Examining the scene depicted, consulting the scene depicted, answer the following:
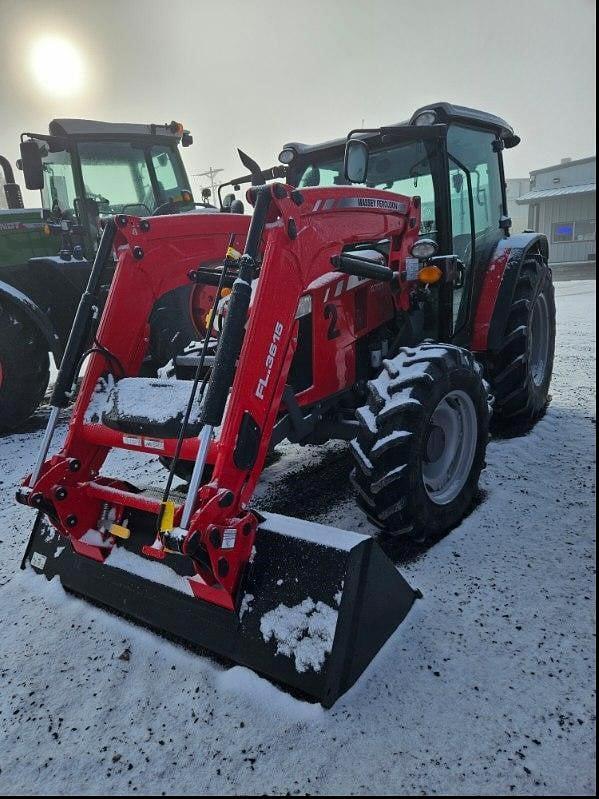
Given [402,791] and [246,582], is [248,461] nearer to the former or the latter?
[246,582]

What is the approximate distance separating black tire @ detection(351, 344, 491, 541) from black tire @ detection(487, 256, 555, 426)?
1338 mm

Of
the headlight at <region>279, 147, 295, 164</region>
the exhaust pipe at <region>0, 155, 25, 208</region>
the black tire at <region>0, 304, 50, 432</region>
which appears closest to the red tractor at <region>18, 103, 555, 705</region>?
the headlight at <region>279, 147, 295, 164</region>

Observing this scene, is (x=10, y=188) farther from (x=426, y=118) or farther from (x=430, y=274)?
(x=430, y=274)

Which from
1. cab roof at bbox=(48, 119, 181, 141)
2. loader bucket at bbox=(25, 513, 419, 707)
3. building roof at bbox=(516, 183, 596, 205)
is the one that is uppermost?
building roof at bbox=(516, 183, 596, 205)

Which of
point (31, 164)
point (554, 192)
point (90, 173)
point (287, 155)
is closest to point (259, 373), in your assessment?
point (287, 155)

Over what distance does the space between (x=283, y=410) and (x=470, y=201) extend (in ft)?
7.62

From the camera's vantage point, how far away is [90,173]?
19.3ft

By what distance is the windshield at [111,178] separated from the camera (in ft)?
19.3

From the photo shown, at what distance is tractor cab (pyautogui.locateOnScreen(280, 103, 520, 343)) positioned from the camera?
3289 millimetres

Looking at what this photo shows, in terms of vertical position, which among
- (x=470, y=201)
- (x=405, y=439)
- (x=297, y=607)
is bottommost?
(x=297, y=607)

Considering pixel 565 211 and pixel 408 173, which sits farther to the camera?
pixel 565 211

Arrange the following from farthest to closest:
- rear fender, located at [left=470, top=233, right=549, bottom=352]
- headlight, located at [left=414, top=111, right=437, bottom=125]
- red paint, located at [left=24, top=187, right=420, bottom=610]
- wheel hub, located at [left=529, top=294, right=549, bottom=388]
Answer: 1. wheel hub, located at [left=529, top=294, right=549, bottom=388]
2. rear fender, located at [left=470, top=233, right=549, bottom=352]
3. headlight, located at [left=414, top=111, right=437, bottom=125]
4. red paint, located at [left=24, top=187, right=420, bottom=610]

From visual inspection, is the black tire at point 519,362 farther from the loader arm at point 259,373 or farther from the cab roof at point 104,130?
the cab roof at point 104,130

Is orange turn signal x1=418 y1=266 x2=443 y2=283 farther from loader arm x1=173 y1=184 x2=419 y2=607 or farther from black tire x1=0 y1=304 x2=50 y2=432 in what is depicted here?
black tire x1=0 y1=304 x2=50 y2=432
